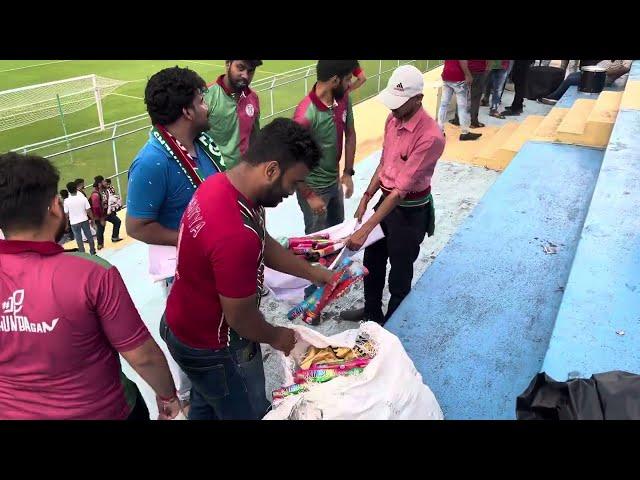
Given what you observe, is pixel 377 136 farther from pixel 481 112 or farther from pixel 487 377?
pixel 487 377

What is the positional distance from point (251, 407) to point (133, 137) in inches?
532

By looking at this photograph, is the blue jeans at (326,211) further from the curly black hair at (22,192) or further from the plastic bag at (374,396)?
the curly black hair at (22,192)

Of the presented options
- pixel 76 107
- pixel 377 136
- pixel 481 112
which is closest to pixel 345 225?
pixel 377 136

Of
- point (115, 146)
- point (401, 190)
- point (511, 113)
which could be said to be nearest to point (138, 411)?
point (401, 190)

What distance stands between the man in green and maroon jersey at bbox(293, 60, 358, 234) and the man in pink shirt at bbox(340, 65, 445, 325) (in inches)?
16.7

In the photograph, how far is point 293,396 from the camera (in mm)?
1877

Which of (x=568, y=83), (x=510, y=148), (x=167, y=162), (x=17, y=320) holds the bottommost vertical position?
(x=510, y=148)

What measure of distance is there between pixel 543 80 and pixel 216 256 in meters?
9.77

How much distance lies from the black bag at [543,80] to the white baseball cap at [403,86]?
306 inches

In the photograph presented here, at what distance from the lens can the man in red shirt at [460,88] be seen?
23.9ft

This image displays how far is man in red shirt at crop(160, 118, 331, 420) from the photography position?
73.9 inches

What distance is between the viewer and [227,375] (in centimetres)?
226

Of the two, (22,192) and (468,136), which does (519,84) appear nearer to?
(468,136)

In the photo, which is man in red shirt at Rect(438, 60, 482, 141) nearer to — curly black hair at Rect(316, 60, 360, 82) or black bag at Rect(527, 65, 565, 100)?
black bag at Rect(527, 65, 565, 100)
